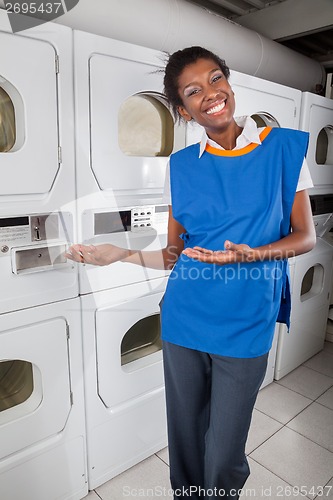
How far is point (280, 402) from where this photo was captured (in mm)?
2578

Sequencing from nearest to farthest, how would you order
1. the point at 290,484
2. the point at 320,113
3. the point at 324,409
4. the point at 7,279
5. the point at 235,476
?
the point at 235,476 → the point at 7,279 → the point at 290,484 → the point at 324,409 → the point at 320,113

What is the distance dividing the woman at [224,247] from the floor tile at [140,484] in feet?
2.01

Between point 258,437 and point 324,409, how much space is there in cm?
56

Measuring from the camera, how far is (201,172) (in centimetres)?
129

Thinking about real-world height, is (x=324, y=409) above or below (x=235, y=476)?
below

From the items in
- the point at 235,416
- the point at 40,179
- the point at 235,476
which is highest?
the point at 40,179

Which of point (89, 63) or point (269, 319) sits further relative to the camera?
point (89, 63)

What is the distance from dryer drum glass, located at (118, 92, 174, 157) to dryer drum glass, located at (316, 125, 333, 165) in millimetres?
1529

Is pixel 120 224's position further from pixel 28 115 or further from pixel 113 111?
pixel 28 115

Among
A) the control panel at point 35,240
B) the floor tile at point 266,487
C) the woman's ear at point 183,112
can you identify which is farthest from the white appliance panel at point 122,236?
the floor tile at point 266,487

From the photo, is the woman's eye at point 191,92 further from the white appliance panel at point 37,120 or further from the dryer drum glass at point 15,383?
the dryer drum glass at point 15,383

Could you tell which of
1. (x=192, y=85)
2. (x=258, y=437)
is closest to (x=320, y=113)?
(x=192, y=85)

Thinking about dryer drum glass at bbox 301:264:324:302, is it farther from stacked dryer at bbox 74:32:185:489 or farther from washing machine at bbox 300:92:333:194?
stacked dryer at bbox 74:32:185:489

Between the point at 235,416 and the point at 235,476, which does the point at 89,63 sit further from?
the point at 235,476
